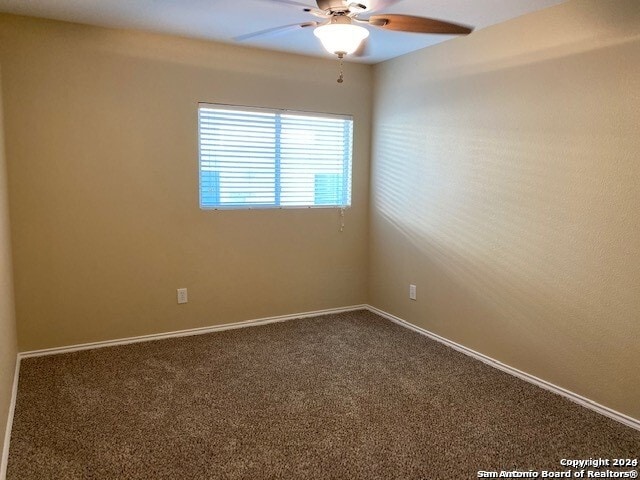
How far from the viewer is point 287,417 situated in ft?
8.09

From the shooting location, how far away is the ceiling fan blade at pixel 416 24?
201 centimetres

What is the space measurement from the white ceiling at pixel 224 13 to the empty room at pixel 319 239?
25 mm

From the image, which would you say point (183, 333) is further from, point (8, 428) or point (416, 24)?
point (416, 24)

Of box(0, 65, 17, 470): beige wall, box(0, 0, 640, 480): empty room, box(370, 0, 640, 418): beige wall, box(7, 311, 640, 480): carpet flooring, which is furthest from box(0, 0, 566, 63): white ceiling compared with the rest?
box(7, 311, 640, 480): carpet flooring

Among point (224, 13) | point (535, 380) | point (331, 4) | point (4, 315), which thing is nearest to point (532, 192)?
point (535, 380)

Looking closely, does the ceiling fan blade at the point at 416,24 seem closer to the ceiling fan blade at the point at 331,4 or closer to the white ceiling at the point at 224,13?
the ceiling fan blade at the point at 331,4

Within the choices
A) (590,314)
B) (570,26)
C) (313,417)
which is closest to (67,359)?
(313,417)

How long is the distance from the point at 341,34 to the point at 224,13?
1.26m

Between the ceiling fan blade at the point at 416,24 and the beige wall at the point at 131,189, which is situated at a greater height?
the ceiling fan blade at the point at 416,24

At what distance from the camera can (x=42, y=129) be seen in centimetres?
311

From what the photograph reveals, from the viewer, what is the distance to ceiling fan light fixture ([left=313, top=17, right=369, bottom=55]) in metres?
1.94

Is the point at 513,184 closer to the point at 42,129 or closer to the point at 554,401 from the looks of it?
the point at 554,401

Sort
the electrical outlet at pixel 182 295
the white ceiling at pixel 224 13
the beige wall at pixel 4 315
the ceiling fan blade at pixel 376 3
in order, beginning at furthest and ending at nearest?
the electrical outlet at pixel 182 295
the white ceiling at pixel 224 13
the beige wall at pixel 4 315
the ceiling fan blade at pixel 376 3

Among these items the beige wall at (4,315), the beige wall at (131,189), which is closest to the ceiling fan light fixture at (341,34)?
the beige wall at (131,189)
